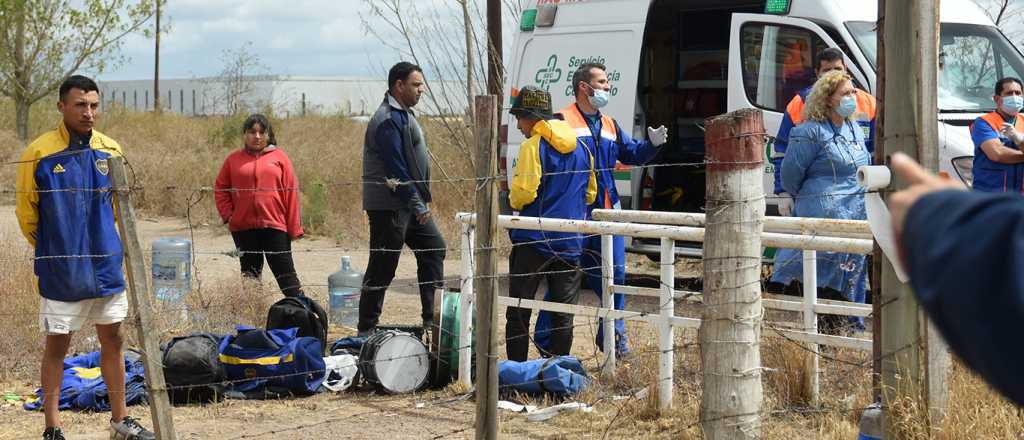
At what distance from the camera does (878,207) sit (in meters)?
3.58

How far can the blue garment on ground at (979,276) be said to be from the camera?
4.24 feet

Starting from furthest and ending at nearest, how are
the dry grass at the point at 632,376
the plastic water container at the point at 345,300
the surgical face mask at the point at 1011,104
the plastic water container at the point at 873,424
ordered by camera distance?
the plastic water container at the point at 345,300 < the surgical face mask at the point at 1011,104 < the dry grass at the point at 632,376 < the plastic water container at the point at 873,424

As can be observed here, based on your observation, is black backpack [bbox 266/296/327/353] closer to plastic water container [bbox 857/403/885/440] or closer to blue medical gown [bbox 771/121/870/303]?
blue medical gown [bbox 771/121/870/303]

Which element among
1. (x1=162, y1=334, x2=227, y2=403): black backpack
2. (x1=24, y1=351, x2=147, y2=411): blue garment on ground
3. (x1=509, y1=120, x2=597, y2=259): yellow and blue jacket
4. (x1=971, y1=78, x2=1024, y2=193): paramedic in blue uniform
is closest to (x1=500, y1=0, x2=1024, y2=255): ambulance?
(x1=971, y1=78, x2=1024, y2=193): paramedic in blue uniform

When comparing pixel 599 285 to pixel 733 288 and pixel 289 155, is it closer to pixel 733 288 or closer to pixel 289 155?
pixel 733 288

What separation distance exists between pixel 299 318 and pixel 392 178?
1.23 meters

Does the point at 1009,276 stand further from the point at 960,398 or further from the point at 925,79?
the point at 960,398

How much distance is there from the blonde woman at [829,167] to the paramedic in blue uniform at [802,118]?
162mm

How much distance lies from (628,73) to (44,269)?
549 centimetres

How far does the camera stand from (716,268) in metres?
4.09

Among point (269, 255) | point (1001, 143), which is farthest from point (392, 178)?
point (1001, 143)

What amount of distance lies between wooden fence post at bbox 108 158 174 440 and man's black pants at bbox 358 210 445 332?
300 cm

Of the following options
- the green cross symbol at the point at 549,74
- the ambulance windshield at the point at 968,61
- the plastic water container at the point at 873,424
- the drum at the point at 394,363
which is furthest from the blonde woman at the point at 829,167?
the green cross symbol at the point at 549,74

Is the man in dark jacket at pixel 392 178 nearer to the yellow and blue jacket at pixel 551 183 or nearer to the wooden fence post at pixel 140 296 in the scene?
the yellow and blue jacket at pixel 551 183
